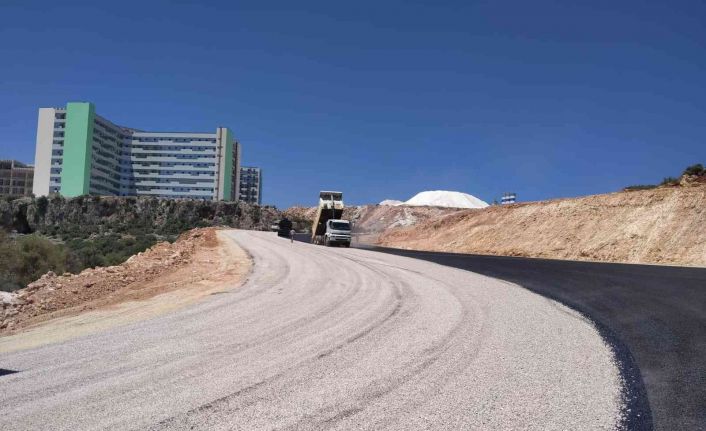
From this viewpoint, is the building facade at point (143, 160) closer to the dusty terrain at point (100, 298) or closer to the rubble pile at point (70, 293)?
the dusty terrain at point (100, 298)

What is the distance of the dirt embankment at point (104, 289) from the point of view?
11.3m

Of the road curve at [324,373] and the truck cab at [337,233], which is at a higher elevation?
the truck cab at [337,233]

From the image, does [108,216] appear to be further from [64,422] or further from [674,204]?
[64,422]

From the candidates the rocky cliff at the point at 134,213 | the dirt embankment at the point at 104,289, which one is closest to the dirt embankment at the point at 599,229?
the dirt embankment at the point at 104,289

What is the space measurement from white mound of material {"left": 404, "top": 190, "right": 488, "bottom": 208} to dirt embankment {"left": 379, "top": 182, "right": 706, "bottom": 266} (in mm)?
52549

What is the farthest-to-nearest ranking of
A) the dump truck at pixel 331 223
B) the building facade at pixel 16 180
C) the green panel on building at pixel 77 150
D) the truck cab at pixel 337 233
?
the building facade at pixel 16 180 → the green panel on building at pixel 77 150 → the dump truck at pixel 331 223 → the truck cab at pixel 337 233

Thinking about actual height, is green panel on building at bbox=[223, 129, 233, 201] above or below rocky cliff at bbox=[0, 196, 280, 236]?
above

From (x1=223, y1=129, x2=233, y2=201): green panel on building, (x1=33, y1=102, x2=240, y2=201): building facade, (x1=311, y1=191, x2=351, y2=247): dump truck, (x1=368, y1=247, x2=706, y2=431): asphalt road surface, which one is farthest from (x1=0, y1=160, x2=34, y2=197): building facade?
(x1=368, y1=247, x2=706, y2=431): asphalt road surface

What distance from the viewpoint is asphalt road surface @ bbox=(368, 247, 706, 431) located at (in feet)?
17.9

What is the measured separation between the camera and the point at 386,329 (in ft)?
30.1

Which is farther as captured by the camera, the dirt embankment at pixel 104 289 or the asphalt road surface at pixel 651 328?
the dirt embankment at pixel 104 289

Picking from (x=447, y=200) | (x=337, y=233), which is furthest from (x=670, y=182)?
(x=447, y=200)

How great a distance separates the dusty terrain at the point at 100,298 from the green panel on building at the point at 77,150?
12712 centimetres

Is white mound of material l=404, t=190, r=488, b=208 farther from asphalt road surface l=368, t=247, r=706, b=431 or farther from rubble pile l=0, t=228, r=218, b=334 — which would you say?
rubble pile l=0, t=228, r=218, b=334
